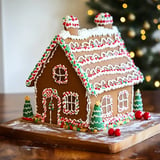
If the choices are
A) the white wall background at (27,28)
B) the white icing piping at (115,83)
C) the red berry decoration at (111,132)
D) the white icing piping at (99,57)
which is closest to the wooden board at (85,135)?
the red berry decoration at (111,132)

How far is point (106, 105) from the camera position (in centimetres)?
233

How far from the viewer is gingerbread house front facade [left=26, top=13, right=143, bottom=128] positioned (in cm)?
224

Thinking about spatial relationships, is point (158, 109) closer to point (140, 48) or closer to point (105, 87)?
point (105, 87)

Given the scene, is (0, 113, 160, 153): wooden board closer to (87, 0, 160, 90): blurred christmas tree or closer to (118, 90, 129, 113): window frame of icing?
(118, 90, 129, 113): window frame of icing

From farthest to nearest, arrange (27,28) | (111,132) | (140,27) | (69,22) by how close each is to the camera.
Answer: (27,28) < (140,27) < (69,22) < (111,132)

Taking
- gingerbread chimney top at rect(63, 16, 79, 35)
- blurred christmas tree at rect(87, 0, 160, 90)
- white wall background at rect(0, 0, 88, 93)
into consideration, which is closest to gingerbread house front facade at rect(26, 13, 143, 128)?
gingerbread chimney top at rect(63, 16, 79, 35)

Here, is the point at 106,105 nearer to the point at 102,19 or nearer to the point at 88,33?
the point at 88,33

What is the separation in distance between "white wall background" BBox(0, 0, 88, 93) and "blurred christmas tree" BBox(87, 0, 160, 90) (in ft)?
1.91

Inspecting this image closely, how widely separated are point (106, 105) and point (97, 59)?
0.23 m

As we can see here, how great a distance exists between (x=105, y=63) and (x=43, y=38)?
237cm

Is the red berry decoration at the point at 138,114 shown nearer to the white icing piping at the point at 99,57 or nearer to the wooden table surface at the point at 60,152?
the wooden table surface at the point at 60,152

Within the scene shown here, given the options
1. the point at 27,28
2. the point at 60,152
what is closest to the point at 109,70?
the point at 60,152

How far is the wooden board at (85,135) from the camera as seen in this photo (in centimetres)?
204

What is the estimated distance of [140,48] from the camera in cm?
416
